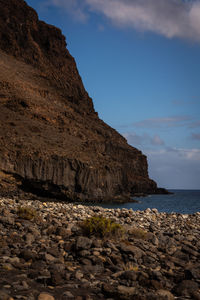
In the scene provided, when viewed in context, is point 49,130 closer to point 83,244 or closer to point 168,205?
point 168,205

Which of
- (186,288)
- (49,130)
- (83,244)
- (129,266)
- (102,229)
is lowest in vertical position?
(186,288)

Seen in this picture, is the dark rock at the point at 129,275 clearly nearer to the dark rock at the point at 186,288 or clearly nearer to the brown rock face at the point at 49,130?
the dark rock at the point at 186,288

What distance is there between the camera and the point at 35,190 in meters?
49.3

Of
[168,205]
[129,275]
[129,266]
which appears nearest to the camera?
[129,275]

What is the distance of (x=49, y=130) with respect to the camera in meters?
65.4

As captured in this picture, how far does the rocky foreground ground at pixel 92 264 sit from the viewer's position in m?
6.32

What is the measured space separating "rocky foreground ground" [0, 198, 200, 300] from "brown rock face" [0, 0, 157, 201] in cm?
3538

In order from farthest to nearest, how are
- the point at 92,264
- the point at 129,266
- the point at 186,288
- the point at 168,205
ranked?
1. the point at 168,205
2. the point at 92,264
3. the point at 129,266
4. the point at 186,288

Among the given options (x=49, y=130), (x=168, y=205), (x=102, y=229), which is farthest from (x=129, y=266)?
(x=49, y=130)

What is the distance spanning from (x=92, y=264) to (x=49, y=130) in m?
58.5

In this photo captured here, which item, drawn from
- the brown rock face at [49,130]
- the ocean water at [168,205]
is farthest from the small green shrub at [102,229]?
the brown rock face at [49,130]

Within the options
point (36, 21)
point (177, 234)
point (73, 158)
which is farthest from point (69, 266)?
point (36, 21)

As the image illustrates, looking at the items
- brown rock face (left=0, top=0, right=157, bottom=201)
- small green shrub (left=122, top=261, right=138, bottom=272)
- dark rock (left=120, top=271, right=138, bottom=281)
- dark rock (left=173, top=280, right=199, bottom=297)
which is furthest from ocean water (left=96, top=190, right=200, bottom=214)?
dark rock (left=120, top=271, right=138, bottom=281)

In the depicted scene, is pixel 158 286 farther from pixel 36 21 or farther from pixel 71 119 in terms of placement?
pixel 36 21
